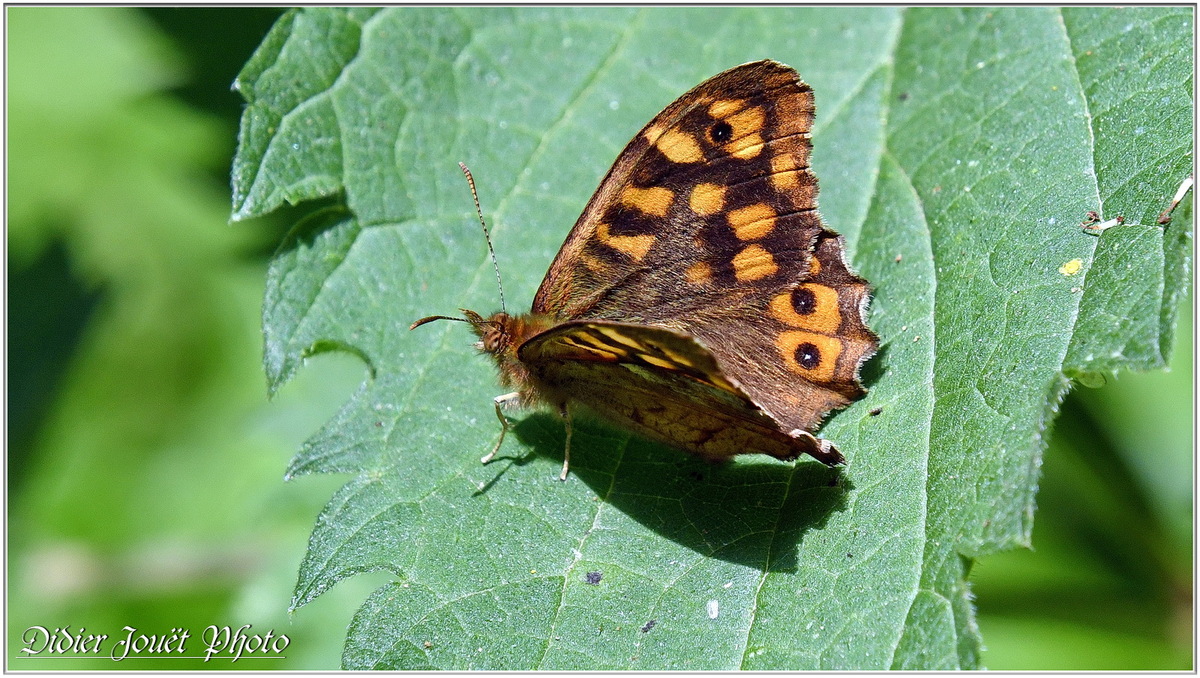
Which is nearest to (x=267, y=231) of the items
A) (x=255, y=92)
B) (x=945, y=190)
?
(x=255, y=92)

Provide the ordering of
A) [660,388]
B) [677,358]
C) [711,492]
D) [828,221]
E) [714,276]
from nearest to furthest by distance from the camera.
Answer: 1. [677,358]
2. [660,388]
3. [711,492]
4. [714,276]
5. [828,221]

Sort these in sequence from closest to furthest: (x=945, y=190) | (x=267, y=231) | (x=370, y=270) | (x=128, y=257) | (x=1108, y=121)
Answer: (x=1108, y=121)
(x=945, y=190)
(x=370, y=270)
(x=267, y=231)
(x=128, y=257)

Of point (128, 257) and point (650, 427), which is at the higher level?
point (650, 427)

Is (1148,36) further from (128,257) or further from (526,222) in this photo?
(128,257)

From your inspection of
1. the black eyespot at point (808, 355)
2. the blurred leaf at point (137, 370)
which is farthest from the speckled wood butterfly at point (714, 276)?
the blurred leaf at point (137, 370)

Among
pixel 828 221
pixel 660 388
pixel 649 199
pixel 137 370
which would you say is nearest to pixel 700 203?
pixel 649 199

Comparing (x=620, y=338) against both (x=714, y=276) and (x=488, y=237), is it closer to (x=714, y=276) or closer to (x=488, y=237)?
(x=714, y=276)

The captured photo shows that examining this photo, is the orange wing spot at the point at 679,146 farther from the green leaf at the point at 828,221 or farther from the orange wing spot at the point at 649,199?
the green leaf at the point at 828,221
